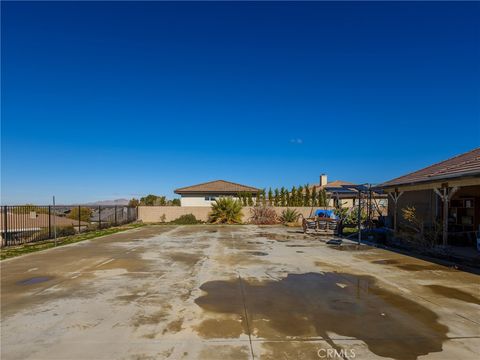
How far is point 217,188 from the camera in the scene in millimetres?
37031

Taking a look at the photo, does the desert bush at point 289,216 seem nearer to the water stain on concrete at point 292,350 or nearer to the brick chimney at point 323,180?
the brick chimney at point 323,180

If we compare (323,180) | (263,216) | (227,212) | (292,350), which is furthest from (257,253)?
(323,180)

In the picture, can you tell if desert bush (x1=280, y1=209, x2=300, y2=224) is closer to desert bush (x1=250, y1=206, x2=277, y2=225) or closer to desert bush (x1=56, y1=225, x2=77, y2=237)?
desert bush (x1=250, y1=206, x2=277, y2=225)

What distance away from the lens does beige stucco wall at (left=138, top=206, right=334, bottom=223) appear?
1176 inches

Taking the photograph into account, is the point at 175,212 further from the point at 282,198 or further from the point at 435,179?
the point at 435,179

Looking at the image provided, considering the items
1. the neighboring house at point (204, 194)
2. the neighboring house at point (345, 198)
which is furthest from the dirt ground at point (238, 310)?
the neighboring house at point (204, 194)

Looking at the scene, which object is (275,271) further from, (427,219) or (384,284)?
(427,219)

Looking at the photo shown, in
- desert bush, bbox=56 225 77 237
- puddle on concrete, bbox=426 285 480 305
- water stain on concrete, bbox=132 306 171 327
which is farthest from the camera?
desert bush, bbox=56 225 77 237

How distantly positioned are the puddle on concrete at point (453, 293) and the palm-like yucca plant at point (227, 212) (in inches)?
870

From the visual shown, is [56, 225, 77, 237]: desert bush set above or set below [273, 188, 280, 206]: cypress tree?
below

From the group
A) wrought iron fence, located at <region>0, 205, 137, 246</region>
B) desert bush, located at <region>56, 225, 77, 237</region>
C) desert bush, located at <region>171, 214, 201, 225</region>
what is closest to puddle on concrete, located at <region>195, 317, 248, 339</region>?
wrought iron fence, located at <region>0, 205, 137, 246</region>

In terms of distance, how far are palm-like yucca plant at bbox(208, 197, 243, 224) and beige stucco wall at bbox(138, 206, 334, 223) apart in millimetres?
1162

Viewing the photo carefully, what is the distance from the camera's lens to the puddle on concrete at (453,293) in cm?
611

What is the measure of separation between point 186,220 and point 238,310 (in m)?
24.3
